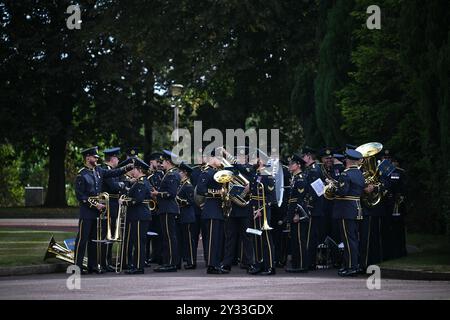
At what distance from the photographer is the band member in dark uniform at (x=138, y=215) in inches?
758

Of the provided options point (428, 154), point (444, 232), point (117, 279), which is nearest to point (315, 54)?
point (444, 232)

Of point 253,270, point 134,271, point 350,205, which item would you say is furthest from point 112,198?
point 350,205

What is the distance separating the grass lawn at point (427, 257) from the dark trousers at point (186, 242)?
11.6 feet

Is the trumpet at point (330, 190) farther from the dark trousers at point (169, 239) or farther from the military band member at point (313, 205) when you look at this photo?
the dark trousers at point (169, 239)

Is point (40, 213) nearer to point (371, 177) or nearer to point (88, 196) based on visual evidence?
point (88, 196)

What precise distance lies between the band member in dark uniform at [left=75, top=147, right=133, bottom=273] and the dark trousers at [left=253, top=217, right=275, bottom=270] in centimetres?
245

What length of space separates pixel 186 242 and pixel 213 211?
2183 mm

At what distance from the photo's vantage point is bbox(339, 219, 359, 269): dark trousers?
739 inches

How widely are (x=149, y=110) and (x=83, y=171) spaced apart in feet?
100.0

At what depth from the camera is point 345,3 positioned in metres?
31.3

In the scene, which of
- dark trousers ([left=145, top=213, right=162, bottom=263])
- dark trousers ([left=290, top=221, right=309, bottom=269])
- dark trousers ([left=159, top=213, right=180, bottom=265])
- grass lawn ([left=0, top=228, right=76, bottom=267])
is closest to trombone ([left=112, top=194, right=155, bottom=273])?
dark trousers ([left=159, top=213, right=180, bottom=265])

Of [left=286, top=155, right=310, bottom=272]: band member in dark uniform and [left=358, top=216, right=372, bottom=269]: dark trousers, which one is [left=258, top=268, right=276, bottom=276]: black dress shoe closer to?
[left=286, top=155, right=310, bottom=272]: band member in dark uniform

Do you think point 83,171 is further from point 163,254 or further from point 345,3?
point 345,3

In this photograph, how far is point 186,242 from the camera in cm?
2147
